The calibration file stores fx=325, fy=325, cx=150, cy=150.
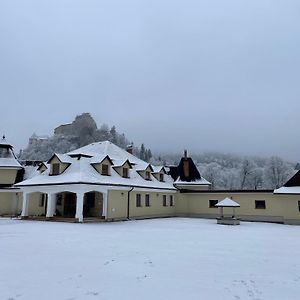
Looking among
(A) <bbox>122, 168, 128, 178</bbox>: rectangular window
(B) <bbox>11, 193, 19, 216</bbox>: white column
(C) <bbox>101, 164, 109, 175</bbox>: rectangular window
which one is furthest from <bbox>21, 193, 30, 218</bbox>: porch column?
(A) <bbox>122, 168, 128, 178</bbox>: rectangular window

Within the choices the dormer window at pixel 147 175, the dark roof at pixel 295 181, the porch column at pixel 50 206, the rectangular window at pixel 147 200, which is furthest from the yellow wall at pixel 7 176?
the dark roof at pixel 295 181

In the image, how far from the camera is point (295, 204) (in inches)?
1113

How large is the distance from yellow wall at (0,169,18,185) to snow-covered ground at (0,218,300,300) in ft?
70.6

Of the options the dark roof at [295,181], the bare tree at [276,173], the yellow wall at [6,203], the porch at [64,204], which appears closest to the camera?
the porch at [64,204]

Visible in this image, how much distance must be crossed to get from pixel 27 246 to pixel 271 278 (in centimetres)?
820

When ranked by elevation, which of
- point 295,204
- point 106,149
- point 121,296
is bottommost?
point 121,296

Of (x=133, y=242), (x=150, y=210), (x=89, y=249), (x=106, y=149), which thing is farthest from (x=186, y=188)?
(x=89, y=249)

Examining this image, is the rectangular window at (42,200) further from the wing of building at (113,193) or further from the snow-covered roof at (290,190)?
the snow-covered roof at (290,190)

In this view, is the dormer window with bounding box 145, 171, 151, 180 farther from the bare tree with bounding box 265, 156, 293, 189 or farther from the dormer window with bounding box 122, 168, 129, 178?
the bare tree with bounding box 265, 156, 293, 189

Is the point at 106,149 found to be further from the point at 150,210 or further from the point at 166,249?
the point at 166,249

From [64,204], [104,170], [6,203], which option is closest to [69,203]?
[64,204]

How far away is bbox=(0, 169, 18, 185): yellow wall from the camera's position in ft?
107

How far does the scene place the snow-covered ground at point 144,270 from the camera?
257 inches

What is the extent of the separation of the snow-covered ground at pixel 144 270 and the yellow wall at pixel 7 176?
21510 mm
